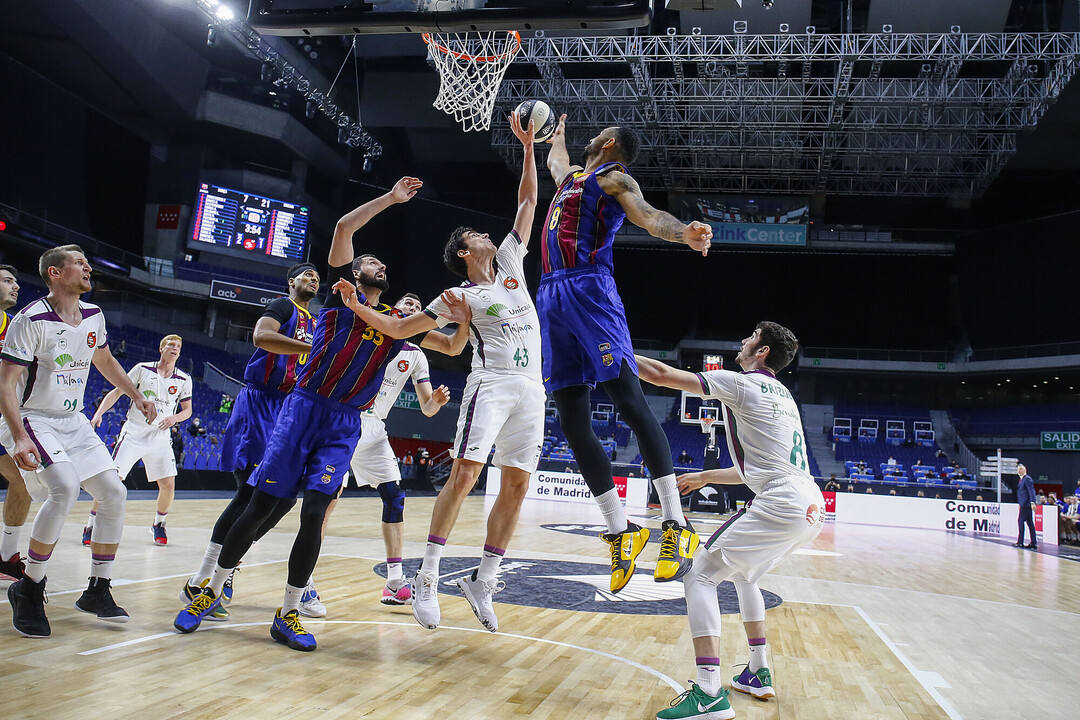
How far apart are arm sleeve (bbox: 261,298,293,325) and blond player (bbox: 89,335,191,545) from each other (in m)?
3.88

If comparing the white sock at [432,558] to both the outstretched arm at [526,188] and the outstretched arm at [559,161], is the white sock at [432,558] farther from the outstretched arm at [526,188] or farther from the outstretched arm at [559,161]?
the outstretched arm at [559,161]

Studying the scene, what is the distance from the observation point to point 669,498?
3.89m

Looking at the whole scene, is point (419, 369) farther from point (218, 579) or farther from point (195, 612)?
point (195, 612)

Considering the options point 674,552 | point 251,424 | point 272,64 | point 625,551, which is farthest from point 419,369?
point 272,64

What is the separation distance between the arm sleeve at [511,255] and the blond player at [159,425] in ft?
16.3

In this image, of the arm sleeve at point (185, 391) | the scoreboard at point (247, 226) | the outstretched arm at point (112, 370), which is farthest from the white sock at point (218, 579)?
the scoreboard at point (247, 226)

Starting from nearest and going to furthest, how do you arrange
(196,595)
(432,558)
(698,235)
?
(698,235)
(432,558)
(196,595)

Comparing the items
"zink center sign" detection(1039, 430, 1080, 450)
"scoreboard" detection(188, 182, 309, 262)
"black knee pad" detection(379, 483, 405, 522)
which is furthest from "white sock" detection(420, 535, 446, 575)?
"zink center sign" detection(1039, 430, 1080, 450)

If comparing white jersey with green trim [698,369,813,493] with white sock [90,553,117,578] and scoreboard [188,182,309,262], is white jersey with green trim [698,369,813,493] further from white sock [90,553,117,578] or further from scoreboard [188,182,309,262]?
scoreboard [188,182,309,262]

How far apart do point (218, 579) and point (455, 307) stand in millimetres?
2180

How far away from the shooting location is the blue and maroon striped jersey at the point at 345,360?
458 centimetres

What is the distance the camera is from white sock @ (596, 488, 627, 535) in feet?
13.6

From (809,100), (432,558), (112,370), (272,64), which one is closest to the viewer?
(432,558)

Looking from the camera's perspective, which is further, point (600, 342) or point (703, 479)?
point (703, 479)
